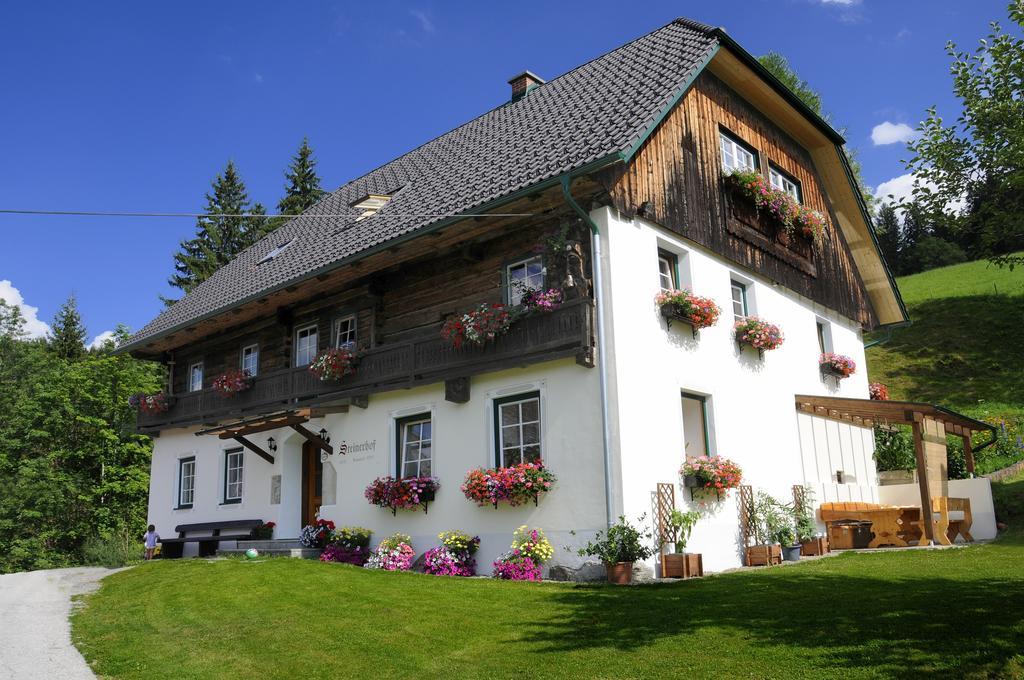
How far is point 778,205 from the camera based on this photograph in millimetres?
16391

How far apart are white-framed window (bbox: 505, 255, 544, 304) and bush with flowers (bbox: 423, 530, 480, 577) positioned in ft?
13.0

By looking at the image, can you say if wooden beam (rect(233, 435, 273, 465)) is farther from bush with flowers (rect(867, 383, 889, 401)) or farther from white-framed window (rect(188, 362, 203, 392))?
bush with flowers (rect(867, 383, 889, 401))

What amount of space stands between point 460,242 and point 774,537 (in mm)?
7338

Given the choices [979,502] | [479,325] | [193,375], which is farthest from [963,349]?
[193,375]

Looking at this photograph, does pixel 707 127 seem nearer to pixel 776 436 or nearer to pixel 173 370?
pixel 776 436

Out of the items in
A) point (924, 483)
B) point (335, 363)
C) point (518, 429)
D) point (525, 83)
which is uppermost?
point (525, 83)

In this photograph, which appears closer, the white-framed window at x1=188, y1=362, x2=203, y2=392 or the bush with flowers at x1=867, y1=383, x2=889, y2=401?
the bush with flowers at x1=867, y1=383, x2=889, y2=401

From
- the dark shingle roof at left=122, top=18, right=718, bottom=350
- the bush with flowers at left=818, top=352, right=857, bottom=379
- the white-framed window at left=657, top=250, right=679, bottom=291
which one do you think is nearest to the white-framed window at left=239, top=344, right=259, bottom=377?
the dark shingle roof at left=122, top=18, right=718, bottom=350

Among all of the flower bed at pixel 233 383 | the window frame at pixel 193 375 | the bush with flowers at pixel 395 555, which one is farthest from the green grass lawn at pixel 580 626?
the window frame at pixel 193 375

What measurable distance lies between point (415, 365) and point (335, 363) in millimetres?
2032

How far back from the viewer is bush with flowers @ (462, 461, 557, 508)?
40.8 ft

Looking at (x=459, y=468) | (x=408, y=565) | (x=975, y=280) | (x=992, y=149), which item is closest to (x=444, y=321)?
(x=459, y=468)

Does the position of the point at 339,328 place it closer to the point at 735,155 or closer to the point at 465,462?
the point at 465,462

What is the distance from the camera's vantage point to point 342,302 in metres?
17.2
